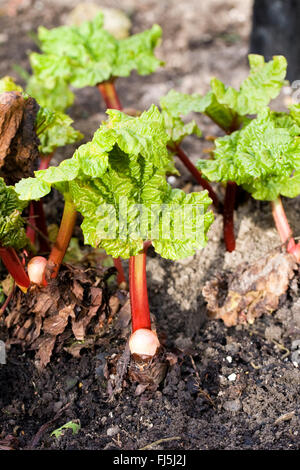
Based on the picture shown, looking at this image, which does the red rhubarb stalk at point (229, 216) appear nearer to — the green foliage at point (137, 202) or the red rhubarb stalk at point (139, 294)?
the green foliage at point (137, 202)

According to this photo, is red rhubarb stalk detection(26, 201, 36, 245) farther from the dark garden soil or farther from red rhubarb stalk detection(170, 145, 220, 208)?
red rhubarb stalk detection(170, 145, 220, 208)

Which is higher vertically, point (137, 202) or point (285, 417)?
point (137, 202)

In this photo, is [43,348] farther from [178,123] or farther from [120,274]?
[178,123]

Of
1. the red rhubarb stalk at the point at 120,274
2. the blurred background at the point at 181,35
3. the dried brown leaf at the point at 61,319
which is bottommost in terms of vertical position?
the dried brown leaf at the point at 61,319

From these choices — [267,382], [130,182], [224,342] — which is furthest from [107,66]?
[267,382]

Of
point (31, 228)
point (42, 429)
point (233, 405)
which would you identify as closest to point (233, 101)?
point (31, 228)

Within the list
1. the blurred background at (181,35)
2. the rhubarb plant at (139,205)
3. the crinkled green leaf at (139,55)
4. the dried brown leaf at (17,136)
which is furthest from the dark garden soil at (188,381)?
the blurred background at (181,35)

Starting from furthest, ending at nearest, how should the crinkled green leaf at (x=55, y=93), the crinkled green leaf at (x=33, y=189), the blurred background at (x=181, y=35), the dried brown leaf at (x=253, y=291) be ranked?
1. the blurred background at (x=181, y=35)
2. the crinkled green leaf at (x=55, y=93)
3. the dried brown leaf at (x=253, y=291)
4. the crinkled green leaf at (x=33, y=189)
